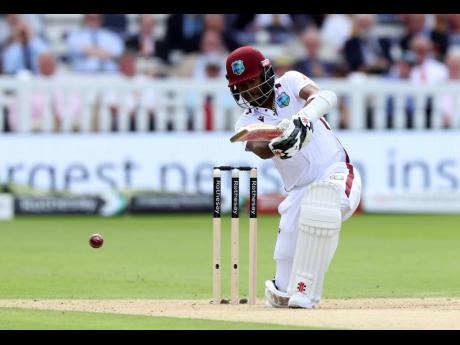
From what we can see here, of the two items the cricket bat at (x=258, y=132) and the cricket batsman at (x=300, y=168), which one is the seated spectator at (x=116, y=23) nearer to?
the cricket batsman at (x=300, y=168)

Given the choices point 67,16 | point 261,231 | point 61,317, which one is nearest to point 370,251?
point 261,231

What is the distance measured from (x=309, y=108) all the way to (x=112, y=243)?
527 centimetres

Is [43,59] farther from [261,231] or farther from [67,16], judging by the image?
[261,231]

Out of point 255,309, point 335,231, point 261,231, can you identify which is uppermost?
point 335,231

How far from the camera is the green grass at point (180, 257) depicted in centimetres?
908

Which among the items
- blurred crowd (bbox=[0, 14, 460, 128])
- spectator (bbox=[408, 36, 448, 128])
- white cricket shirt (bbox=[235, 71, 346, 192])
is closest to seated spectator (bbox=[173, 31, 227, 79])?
blurred crowd (bbox=[0, 14, 460, 128])

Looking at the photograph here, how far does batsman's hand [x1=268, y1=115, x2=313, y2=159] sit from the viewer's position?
23.9 ft

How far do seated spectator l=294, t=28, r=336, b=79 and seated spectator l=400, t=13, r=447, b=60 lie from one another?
1414 millimetres

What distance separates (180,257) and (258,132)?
4127 millimetres

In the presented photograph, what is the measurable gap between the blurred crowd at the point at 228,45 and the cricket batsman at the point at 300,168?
9.01 m

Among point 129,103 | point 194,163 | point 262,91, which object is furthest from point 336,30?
point 262,91

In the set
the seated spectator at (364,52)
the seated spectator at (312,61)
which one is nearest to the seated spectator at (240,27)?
the seated spectator at (312,61)

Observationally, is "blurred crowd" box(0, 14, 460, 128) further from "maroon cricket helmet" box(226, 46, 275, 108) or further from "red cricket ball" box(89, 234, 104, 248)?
"maroon cricket helmet" box(226, 46, 275, 108)
